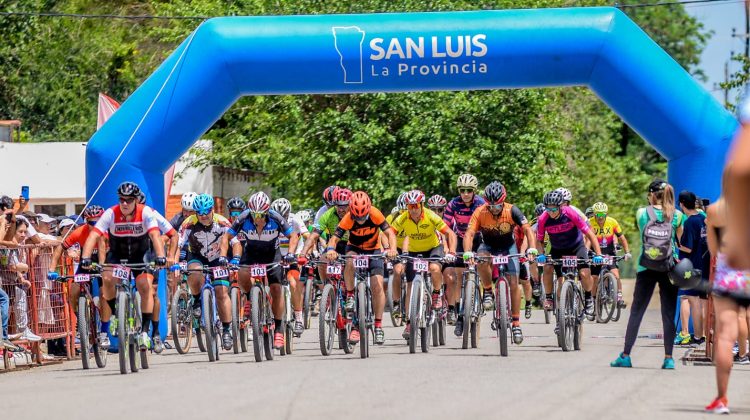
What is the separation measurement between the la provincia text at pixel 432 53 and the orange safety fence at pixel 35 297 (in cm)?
453

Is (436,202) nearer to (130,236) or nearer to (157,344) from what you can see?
(157,344)

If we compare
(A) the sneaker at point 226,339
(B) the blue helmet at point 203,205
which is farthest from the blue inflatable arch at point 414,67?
(A) the sneaker at point 226,339

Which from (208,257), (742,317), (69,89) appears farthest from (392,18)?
(69,89)

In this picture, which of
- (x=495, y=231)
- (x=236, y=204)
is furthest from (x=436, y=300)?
(x=236, y=204)

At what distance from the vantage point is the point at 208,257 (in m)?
16.2

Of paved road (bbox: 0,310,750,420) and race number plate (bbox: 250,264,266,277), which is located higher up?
race number plate (bbox: 250,264,266,277)

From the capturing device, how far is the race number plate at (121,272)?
13.6m

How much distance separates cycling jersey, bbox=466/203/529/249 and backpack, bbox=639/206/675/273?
3.16 m

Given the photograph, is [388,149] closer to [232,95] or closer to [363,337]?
[232,95]

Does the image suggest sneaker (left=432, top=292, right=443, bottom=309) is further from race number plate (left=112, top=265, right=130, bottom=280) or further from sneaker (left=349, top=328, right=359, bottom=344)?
race number plate (left=112, top=265, right=130, bottom=280)

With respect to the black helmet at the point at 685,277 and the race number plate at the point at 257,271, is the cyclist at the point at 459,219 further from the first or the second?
the black helmet at the point at 685,277

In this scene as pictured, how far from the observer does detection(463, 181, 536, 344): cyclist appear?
1551cm

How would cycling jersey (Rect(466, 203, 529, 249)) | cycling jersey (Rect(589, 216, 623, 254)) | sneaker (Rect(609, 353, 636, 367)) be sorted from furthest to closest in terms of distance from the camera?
cycling jersey (Rect(589, 216, 623, 254)), cycling jersey (Rect(466, 203, 529, 249)), sneaker (Rect(609, 353, 636, 367))

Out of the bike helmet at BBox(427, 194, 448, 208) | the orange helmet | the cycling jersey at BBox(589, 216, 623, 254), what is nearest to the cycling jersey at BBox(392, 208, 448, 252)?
the orange helmet
